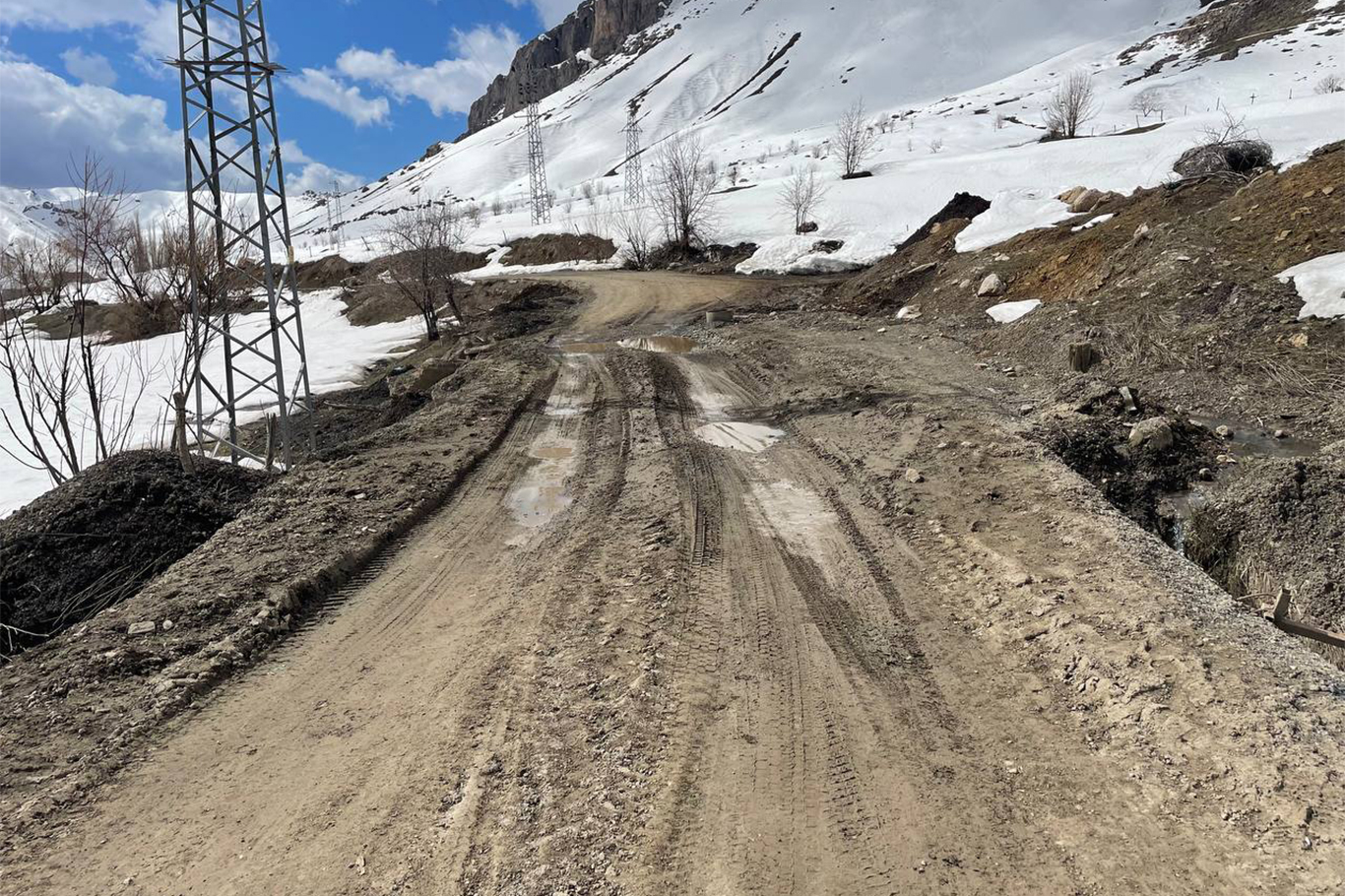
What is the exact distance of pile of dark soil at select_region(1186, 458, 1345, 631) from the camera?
5086mm

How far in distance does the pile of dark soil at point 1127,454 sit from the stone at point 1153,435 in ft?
0.04

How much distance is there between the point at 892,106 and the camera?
107500 mm

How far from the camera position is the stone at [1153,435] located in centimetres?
721

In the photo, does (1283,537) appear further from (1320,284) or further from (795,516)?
(1320,284)

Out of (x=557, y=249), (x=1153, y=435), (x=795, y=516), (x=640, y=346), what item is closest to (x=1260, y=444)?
(x=1153, y=435)

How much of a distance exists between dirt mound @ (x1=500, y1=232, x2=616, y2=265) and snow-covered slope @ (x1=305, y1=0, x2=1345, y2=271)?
1.92 metres

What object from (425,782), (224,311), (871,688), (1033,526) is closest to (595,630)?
(425,782)

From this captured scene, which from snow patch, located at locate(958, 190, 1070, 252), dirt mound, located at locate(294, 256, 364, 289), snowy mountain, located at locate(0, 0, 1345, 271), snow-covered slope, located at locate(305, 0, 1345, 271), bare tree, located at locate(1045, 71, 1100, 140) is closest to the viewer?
snow patch, located at locate(958, 190, 1070, 252)

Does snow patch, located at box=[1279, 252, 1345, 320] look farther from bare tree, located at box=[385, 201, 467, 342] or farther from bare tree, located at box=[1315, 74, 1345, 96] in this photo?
bare tree, located at box=[1315, 74, 1345, 96]

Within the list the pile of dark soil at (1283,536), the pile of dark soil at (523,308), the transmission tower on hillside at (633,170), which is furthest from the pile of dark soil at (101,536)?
the transmission tower on hillside at (633,170)

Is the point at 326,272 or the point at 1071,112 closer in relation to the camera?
the point at 1071,112

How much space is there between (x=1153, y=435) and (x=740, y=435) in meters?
4.31

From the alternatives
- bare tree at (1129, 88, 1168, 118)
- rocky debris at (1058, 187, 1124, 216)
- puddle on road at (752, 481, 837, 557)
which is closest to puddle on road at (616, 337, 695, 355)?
puddle on road at (752, 481, 837, 557)

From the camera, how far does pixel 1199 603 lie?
4.28 metres
